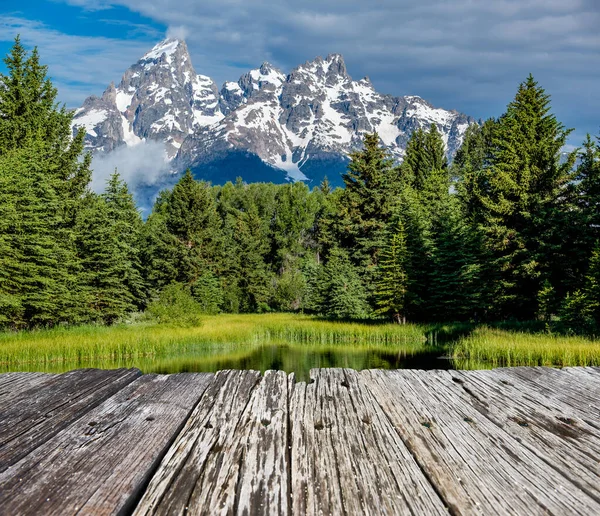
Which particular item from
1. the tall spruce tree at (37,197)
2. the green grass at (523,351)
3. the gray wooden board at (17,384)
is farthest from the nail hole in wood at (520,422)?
the tall spruce tree at (37,197)

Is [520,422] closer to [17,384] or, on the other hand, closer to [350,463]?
[350,463]

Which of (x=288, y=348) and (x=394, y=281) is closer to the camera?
(x=288, y=348)

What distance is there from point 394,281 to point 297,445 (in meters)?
25.7

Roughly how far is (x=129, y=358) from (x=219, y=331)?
533 cm

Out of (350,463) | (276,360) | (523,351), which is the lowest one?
(276,360)

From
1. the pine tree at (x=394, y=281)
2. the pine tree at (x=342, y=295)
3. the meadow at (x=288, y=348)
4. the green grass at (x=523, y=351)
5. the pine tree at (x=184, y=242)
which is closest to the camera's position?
the green grass at (x=523, y=351)

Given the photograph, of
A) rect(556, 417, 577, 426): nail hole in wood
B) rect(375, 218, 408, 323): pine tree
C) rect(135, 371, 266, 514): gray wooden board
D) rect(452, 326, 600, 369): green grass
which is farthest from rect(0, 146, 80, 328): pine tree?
rect(556, 417, 577, 426): nail hole in wood

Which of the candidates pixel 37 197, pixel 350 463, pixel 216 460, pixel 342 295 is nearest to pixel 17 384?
pixel 216 460

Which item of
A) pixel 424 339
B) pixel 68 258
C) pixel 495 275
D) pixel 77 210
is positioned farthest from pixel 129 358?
pixel 495 275

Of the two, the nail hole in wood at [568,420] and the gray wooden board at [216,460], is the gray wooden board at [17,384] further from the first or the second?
the nail hole in wood at [568,420]

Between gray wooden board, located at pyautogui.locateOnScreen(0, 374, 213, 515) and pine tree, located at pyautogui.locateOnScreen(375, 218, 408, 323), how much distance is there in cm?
2484

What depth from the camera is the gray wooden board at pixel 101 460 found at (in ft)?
3.51

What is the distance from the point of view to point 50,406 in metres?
1.73

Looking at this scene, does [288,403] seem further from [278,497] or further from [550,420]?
[550,420]
